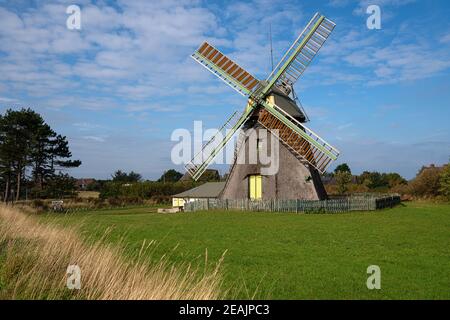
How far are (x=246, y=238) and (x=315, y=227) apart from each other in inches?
183

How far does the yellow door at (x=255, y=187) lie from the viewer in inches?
1139

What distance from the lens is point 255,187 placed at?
1150 inches

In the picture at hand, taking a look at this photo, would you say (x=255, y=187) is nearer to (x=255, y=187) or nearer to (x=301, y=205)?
(x=255, y=187)

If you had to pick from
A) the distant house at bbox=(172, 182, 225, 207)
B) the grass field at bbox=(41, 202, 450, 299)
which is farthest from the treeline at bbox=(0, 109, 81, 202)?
the grass field at bbox=(41, 202, 450, 299)

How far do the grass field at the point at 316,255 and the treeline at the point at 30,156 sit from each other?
32543mm

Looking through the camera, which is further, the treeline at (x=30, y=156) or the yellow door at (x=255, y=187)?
the treeline at (x=30, y=156)

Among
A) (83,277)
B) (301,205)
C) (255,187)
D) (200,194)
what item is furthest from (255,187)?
(83,277)

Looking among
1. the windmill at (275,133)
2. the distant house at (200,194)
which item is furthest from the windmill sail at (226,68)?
the distant house at (200,194)

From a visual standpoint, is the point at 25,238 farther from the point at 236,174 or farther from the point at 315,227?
the point at 236,174

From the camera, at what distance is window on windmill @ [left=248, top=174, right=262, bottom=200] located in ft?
94.9

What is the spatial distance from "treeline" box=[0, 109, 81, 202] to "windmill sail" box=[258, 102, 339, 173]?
28.3 metres

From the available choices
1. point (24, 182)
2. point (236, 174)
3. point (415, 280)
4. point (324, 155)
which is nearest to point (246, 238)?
point (415, 280)

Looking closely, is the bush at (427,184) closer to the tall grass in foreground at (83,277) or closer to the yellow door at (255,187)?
the yellow door at (255,187)

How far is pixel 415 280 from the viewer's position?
27.4 ft
